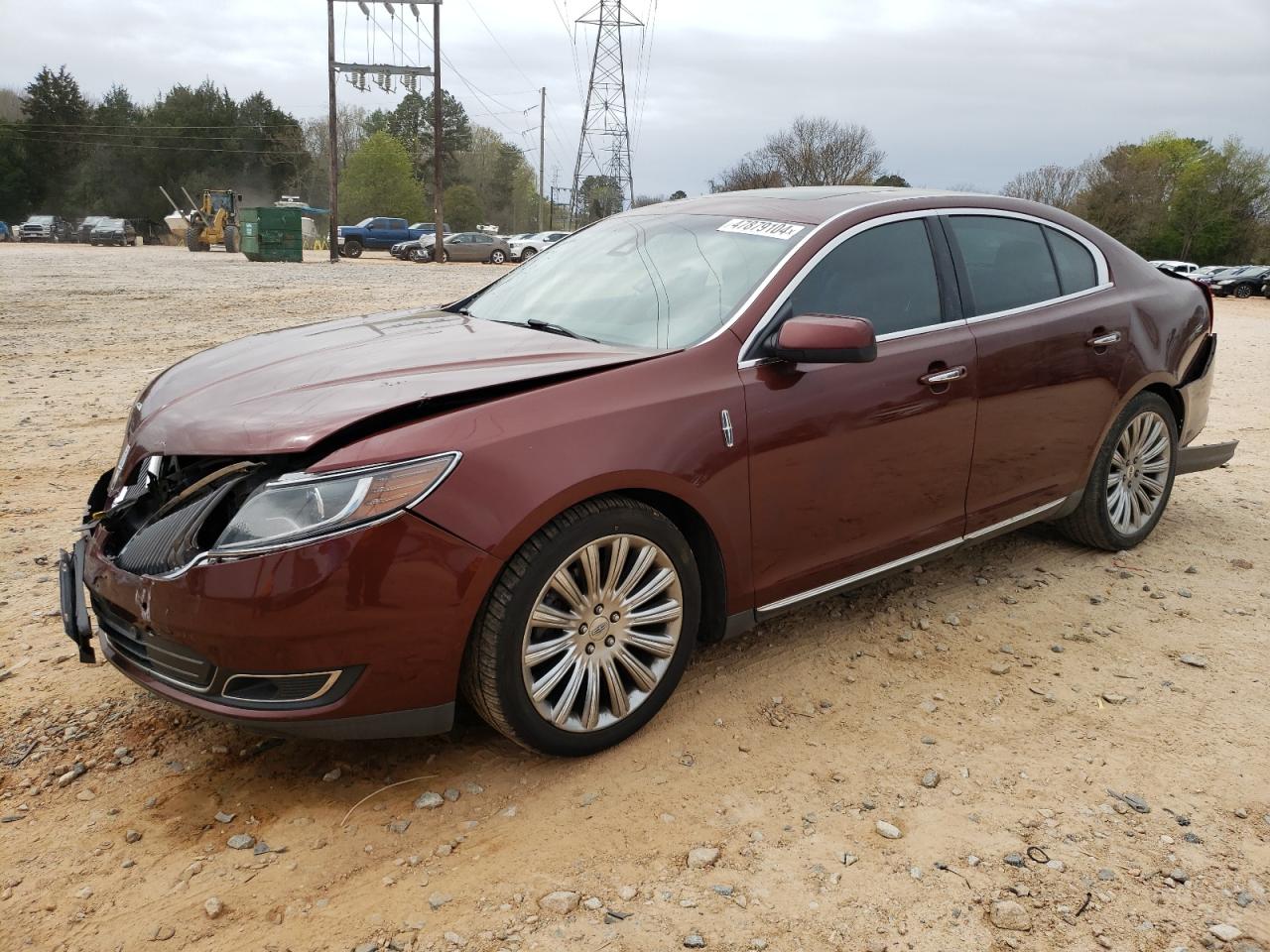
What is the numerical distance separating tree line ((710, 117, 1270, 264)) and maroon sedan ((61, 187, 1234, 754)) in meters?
49.7

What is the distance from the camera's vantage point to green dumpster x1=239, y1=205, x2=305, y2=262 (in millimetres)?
34938

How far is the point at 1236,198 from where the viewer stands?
52188 mm

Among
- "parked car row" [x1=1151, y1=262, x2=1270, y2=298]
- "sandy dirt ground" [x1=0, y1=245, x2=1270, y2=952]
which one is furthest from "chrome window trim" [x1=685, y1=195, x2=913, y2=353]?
"parked car row" [x1=1151, y1=262, x2=1270, y2=298]

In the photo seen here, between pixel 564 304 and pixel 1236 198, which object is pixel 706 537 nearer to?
pixel 564 304

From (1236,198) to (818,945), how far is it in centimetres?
6112

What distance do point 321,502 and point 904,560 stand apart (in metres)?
2.22

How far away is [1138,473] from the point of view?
186 inches

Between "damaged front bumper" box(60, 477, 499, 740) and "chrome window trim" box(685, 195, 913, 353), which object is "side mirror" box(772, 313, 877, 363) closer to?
"chrome window trim" box(685, 195, 913, 353)

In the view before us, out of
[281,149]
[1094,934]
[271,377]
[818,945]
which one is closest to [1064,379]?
[1094,934]

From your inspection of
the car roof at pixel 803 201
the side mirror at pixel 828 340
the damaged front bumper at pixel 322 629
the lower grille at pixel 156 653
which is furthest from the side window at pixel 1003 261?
the lower grille at pixel 156 653

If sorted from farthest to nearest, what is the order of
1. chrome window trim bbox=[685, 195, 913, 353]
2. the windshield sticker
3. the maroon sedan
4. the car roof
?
1. the car roof
2. the windshield sticker
3. chrome window trim bbox=[685, 195, 913, 353]
4. the maroon sedan

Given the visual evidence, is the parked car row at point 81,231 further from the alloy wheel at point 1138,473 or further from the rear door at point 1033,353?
the alloy wheel at point 1138,473

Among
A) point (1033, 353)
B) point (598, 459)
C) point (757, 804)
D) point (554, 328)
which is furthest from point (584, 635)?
point (1033, 353)

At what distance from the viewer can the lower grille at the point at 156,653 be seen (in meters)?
2.54
